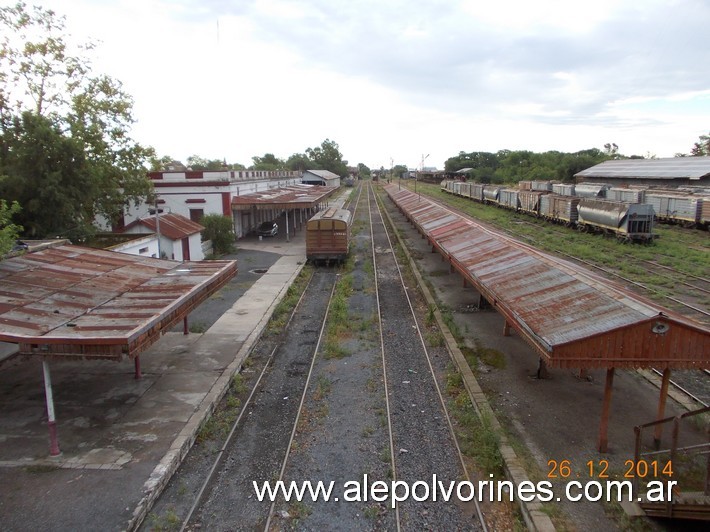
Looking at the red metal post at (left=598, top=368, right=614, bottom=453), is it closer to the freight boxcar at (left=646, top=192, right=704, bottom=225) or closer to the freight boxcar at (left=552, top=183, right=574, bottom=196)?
the freight boxcar at (left=646, top=192, right=704, bottom=225)

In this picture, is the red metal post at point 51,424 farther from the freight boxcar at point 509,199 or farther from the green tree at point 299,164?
the green tree at point 299,164

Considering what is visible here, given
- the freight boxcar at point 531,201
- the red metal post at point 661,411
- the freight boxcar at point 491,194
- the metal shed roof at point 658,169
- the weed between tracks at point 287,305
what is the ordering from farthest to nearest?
the freight boxcar at point 491,194 → the metal shed roof at point 658,169 → the freight boxcar at point 531,201 → the weed between tracks at point 287,305 → the red metal post at point 661,411

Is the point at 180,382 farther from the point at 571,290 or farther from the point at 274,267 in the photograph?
the point at 274,267

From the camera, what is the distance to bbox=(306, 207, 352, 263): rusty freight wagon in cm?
2591

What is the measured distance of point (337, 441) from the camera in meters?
9.36

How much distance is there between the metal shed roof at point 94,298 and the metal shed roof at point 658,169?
5000 centimetres

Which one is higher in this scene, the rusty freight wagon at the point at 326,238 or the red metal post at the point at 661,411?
the rusty freight wagon at the point at 326,238

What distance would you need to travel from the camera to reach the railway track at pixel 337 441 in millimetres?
7414

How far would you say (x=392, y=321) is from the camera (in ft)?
55.6

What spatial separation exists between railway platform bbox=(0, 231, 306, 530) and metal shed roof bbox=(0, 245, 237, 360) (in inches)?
76.7

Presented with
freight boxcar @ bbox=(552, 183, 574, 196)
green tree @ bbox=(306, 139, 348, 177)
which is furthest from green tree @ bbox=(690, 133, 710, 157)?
green tree @ bbox=(306, 139, 348, 177)

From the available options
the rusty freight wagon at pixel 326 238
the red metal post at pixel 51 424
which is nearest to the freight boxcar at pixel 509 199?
the rusty freight wagon at pixel 326 238

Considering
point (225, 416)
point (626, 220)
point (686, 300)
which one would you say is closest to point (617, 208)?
point (626, 220)

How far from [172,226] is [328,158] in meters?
117
